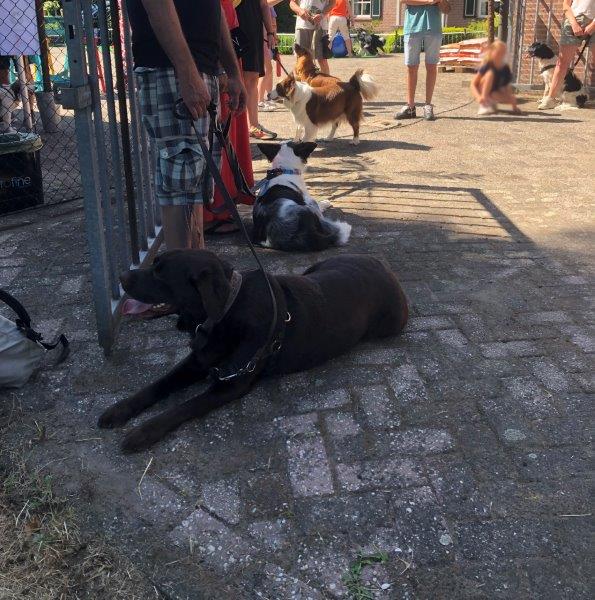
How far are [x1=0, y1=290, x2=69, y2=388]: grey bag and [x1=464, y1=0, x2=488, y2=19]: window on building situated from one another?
2456mm

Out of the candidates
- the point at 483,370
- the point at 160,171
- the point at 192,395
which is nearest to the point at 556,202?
the point at 483,370

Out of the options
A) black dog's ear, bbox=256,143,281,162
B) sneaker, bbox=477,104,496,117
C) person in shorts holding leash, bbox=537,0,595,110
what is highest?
person in shorts holding leash, bbox=537,0,595,110

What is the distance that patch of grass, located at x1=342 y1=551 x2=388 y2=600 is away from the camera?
1952 millimetres

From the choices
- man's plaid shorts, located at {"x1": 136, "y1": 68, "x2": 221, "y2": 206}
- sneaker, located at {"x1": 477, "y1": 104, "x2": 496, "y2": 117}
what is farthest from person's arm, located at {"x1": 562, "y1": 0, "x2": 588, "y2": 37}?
man's plaid shorts, located at {"x1": 136, "y1": 68, "x2": 221, "y2": 206}

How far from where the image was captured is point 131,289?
2873mm

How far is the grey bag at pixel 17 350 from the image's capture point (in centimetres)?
295

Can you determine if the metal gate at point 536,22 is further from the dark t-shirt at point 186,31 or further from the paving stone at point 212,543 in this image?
the dark t-shirt at point 186,31

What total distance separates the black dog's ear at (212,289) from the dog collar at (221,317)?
0.02 m

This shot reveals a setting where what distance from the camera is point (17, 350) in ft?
9.74

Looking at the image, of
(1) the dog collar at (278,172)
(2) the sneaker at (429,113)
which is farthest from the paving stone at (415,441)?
(2) the sneaker at (429,113)

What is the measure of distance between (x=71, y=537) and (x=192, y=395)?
930 millimetres

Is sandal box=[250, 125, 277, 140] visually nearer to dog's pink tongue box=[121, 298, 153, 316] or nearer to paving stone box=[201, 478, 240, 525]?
dog's pink tongue box=[121, 298, 153, 316]

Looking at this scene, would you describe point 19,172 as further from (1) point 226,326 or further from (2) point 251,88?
(1) point 226,326

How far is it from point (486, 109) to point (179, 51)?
87.5 inches
